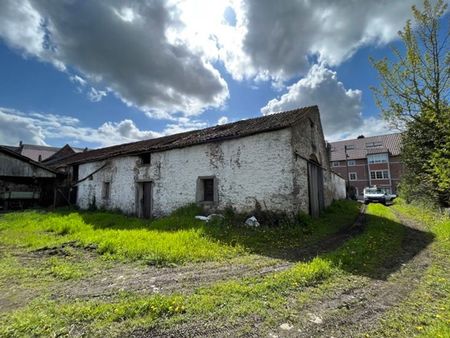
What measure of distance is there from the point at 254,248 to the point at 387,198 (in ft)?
78.4

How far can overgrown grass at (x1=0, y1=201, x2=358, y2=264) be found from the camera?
6.09 metres

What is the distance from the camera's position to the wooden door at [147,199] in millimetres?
13203

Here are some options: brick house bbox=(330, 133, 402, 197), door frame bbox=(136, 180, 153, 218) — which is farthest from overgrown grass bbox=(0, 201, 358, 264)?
brick house bbox=(330, 133, 402, 197)

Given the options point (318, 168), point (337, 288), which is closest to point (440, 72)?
point (318, 168)

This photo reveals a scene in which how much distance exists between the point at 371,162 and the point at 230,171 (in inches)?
1569

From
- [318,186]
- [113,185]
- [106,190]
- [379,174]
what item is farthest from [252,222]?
[379,174]

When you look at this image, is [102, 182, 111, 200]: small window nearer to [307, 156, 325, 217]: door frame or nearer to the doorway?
the doorway

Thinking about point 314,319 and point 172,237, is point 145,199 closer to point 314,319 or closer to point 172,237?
point 172,237

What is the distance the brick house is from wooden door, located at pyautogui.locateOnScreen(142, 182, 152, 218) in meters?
34.0

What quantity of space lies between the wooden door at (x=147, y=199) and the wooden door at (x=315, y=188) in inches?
350

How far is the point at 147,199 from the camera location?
13461 millimetres

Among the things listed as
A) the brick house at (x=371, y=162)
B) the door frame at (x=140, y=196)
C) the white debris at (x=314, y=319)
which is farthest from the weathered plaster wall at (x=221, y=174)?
the brick house at (x=371, y=162)

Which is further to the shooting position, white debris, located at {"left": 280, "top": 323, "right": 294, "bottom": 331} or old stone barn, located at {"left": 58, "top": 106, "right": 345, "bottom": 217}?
old stone barn, located at {"left": 58, "top": 106, "right": 345, "bottom": 217}

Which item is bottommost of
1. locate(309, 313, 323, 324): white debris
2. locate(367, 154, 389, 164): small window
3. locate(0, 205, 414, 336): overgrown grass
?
locate(309, 313, 323, 324): white debris
